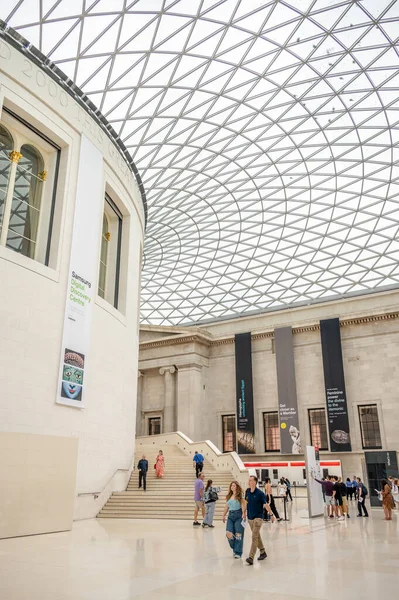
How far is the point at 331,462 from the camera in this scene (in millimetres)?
34656

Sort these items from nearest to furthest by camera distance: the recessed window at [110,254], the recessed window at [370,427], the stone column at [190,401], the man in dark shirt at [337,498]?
the man in dark shirt at [337,498], the recessed window at [110,254], the recessed window at [370,427], the stone column at [190,401]

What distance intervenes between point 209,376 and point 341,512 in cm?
2675

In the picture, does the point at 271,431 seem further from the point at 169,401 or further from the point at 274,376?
the point at 169,401

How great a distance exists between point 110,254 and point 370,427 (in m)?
26.4

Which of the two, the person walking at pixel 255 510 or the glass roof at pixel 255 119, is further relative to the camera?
the glass roof at pixel 255 119

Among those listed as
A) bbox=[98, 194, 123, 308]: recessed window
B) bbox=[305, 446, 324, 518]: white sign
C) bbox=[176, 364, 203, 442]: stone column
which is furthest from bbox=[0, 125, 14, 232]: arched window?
bbox=[176, 364, 203, 442]: stone column

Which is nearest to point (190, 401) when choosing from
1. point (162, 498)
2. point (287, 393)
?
point (287, 393)

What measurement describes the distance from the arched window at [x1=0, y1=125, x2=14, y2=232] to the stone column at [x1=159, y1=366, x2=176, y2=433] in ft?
102

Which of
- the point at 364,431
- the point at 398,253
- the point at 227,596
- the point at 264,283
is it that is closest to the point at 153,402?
the point at 264,283

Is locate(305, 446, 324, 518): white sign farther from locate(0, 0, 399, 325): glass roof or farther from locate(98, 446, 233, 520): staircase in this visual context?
locate(0, 0, 399, 325): glass roof

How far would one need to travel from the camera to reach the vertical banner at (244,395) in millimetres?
41072

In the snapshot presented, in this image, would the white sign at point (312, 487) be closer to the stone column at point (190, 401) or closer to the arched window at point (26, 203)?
the arched window at point (26, 203)

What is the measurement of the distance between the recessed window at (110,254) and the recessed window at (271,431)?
2349 centimetres

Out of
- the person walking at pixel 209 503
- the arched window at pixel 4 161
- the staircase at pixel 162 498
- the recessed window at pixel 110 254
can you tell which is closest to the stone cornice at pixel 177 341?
the staircase at pixel 162 498
